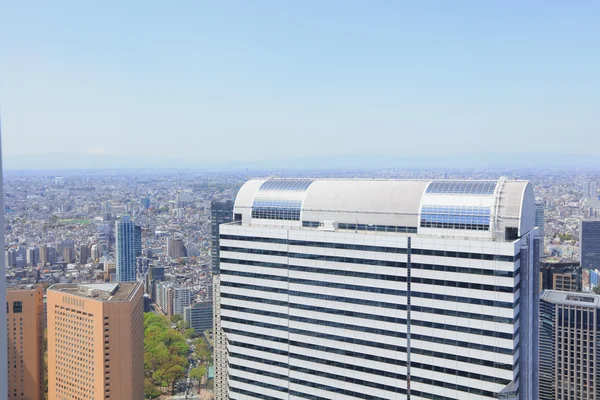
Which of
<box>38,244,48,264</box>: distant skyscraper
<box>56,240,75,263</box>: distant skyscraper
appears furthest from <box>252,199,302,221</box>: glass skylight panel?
<box>56,240,75,263</box>: distant skyscraper

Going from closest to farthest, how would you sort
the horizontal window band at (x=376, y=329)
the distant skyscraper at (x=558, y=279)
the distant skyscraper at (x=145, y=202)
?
the horizontal window band at (x=376, y=329), the distant skyscraper at (x=558, y=279), the distant skyscraper at (x=145, y=202)

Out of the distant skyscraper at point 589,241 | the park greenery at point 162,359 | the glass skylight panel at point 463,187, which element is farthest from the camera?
the distant skyscraper at point 589,241

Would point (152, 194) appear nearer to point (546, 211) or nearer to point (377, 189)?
point (546, 211)

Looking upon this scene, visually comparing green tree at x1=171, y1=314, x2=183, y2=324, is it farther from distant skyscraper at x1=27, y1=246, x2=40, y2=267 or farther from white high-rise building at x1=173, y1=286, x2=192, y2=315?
distant skyscraper at x1=27, y1=246, x2=40, y2=267

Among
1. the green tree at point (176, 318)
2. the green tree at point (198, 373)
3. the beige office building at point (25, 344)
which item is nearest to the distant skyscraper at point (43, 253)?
the green tree at point (176, 318)

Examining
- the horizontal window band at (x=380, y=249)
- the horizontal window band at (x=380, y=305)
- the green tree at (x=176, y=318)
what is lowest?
the green tree at (x=176, y=318)

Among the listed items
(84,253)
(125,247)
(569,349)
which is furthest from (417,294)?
(125,247)

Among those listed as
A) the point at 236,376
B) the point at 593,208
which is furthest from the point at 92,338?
Answer: the point at 593,208

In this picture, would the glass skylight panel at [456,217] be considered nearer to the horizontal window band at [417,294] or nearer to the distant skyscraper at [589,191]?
the horizontal window band at [417,294]
